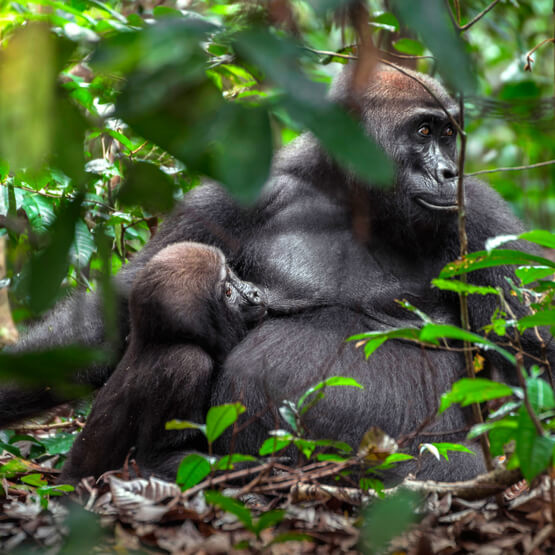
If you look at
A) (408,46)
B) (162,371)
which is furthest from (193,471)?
(408,46)

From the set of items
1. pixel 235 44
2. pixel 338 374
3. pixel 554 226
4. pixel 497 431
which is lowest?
pixel 554 226

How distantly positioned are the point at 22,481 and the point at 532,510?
2.30 m

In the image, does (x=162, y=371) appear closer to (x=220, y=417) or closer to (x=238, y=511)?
(x=220, y=417)

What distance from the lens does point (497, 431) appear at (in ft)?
7.40

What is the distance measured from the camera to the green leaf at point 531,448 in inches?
71.6

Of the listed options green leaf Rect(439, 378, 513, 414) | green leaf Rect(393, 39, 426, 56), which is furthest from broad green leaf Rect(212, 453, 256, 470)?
green leaf Rect(393, 39, 426, 56)

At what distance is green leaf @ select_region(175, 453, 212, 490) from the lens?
244 centimetres

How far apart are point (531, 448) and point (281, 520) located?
812 mm

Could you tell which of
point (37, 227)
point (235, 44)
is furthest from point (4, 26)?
point (235, 44)

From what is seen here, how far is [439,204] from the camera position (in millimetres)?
3512

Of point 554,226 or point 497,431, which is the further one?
point 554,226

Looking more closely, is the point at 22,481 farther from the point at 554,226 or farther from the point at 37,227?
the point at 554,226

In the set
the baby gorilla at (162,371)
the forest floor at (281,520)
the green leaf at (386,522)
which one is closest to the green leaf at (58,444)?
the baby gorilla at (162,371)

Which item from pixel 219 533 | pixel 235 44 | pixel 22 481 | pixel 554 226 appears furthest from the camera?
pixel 554 226
